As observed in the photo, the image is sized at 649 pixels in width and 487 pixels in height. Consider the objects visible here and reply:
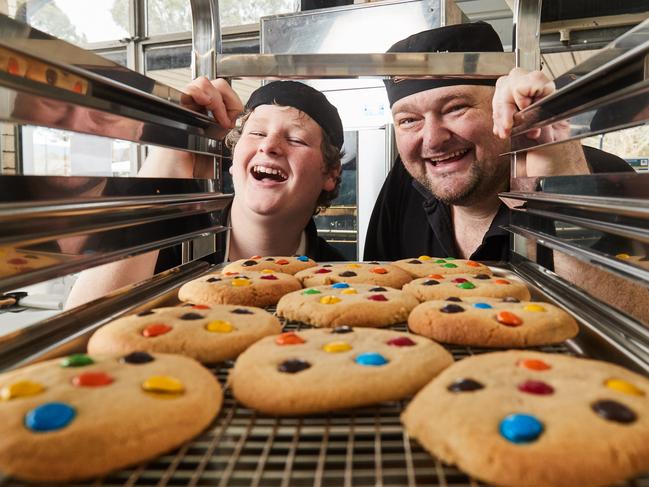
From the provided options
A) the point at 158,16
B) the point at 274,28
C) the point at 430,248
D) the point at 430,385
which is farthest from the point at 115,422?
the point at 158,16

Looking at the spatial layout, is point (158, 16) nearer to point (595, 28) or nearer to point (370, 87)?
point (370, 87)

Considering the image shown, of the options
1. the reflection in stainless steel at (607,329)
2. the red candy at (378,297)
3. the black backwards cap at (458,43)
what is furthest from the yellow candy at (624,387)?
the black backwards cap at (458,43)

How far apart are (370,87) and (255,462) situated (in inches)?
108

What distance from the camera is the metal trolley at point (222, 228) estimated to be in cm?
60

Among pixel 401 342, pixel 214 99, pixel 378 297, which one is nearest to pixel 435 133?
pixel 214 99

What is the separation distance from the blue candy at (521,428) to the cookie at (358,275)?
0.82 meters

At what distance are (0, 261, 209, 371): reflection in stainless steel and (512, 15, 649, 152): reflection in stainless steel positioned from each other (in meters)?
0.96

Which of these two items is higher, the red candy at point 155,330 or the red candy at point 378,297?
the red candy at point 378,297

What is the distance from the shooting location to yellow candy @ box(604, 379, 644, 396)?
0.67 m

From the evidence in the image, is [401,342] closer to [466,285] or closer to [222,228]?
[466,285]

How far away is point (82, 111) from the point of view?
96cm

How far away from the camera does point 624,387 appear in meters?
0.68

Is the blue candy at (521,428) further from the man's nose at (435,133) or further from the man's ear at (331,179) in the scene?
the man's ear at (331,179)

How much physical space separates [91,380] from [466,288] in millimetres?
864
